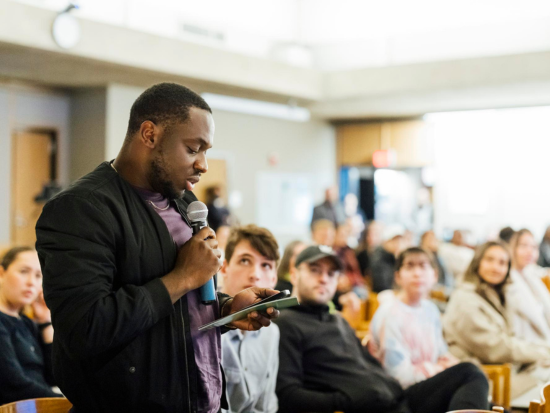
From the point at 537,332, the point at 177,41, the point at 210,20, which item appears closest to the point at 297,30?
the point at 210,20

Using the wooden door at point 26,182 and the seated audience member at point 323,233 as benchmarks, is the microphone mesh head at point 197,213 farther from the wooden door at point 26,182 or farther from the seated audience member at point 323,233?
the wooden door at point 26,182

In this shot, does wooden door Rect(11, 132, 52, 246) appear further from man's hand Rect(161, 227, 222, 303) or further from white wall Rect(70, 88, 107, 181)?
man's hand Rect(161, 227, 222, 303)

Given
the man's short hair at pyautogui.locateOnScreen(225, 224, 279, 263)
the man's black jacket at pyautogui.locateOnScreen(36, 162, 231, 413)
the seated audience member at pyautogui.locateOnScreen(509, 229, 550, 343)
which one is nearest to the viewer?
the man's black jacket at pyautogui.locateOnScreen(36, 162, 231, 413)

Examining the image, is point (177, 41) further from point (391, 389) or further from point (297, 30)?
point (391, 389)

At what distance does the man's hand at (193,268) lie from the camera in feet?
4.46

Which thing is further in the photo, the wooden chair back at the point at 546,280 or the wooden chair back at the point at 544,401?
the wooden chair back at the point at 546,280

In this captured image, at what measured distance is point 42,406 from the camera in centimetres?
193

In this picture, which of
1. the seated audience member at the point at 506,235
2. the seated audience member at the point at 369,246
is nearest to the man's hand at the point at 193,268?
the seated audience member at the point at 506,235

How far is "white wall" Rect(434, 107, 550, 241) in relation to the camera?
32.2 feet

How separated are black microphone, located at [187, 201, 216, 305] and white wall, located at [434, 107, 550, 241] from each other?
886cm

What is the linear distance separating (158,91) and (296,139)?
9320 millimetres

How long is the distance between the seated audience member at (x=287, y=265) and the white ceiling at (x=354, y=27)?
11.9ft

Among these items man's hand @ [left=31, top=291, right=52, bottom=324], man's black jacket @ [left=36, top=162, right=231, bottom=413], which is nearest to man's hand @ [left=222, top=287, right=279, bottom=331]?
man's black jacket @ [left=36, top=162, right=231, bottom=413]

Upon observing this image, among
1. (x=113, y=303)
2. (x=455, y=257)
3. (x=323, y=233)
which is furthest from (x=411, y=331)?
(x=455, y=257)
